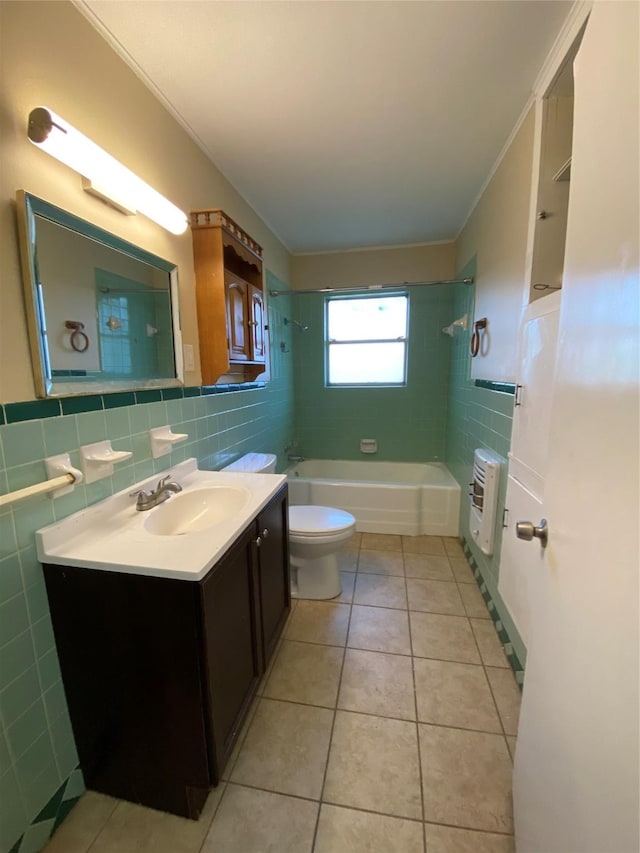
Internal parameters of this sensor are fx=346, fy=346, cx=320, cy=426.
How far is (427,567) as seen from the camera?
93.4 inches

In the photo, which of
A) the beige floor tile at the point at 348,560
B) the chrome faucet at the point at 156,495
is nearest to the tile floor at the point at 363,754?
the beige floor tile at the point at 348,560

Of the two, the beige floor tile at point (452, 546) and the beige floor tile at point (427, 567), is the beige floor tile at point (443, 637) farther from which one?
the beige floor tile at point (452, 546)

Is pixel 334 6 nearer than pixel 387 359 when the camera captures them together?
Yes

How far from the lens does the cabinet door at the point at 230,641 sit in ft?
3.24

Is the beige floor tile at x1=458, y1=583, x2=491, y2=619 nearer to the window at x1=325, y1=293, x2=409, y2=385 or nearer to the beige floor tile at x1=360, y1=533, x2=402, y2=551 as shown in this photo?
the beige floor tile at x1=360, y1=533, x2=402, y2=551

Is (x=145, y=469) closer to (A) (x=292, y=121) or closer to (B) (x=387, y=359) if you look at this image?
(A) (x=292, y=121)

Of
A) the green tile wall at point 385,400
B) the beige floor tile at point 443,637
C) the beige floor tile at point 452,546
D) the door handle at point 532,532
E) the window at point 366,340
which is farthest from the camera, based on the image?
the window at point 366,340

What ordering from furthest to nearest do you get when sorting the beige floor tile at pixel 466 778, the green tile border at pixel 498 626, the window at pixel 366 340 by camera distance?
1. the window at pixel 366 340
2. the green tile border at pixel 498 626
3. the beige floor tile at pixel 466 778

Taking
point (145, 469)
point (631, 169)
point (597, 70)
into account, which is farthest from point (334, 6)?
point (145, 469)

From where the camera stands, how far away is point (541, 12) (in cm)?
113

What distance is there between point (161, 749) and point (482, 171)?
118 inches

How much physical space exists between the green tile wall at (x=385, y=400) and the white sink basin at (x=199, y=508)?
205cm

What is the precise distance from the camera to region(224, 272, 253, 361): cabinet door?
1776 millimetres

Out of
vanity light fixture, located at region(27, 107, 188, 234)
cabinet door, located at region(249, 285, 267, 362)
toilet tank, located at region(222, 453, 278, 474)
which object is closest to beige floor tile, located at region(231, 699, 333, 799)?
toilet tank, located at region(222, 453, 278, 474)
